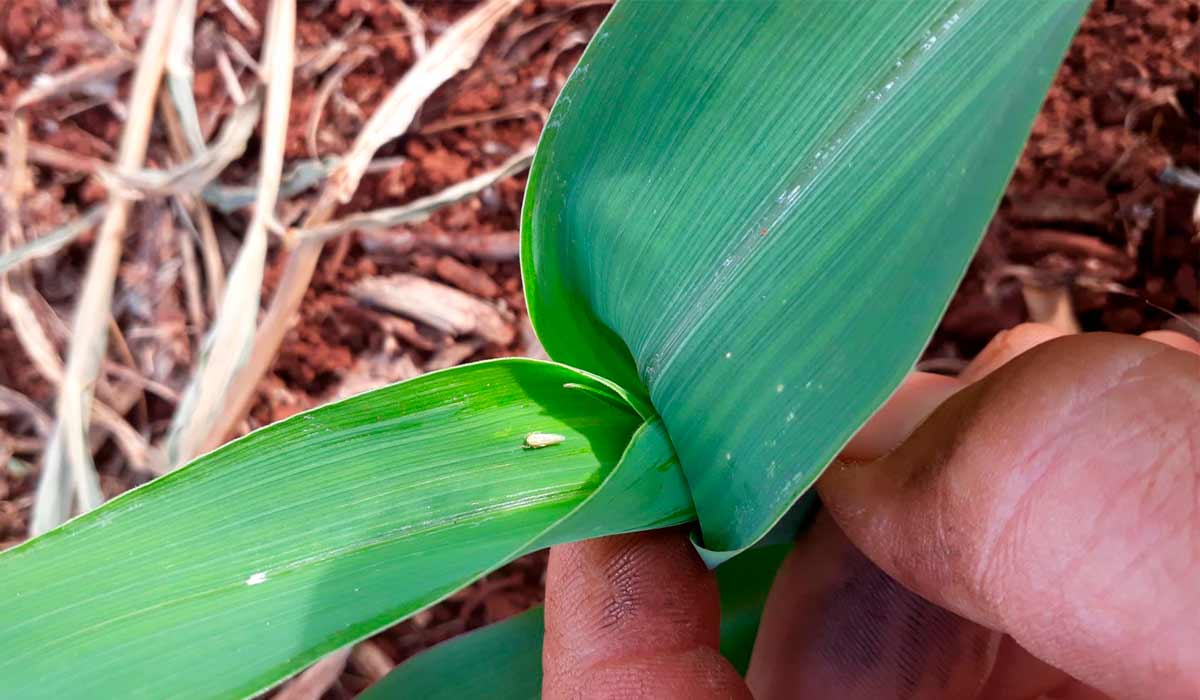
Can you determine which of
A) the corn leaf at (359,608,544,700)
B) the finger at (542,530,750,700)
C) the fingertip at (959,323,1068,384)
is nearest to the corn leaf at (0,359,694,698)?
the finger at (542,530,750,700)

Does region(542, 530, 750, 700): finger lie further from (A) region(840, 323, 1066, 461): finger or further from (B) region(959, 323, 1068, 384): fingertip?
(B) region(959, 323, 1068, 384): fingertip

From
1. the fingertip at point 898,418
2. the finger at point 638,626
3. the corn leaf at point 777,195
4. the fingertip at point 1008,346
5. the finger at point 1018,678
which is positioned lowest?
the finger at point 1018,678

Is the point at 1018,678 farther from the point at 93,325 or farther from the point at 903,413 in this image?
the point at 93,325

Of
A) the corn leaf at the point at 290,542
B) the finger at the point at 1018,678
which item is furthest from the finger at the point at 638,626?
the finger at the point at 1018,678

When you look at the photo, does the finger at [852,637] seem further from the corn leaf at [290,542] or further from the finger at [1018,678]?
the corn leaf at [290,542]

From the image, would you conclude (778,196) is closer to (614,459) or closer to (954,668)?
(614,459)

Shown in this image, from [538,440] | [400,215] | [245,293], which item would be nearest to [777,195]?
[538,440]
